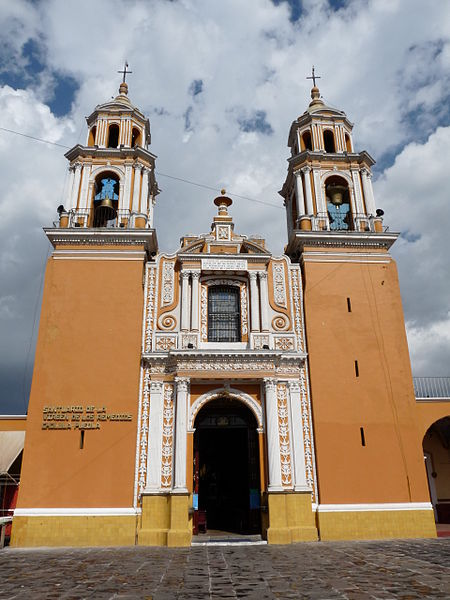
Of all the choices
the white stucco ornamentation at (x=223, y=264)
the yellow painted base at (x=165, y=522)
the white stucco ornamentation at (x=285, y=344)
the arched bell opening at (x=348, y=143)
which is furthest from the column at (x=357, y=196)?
the yellow painted base at (x=165, y=522)

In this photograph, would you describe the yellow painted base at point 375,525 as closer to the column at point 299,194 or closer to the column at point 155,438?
the column at point 155,438

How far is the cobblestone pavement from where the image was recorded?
7.48 metres

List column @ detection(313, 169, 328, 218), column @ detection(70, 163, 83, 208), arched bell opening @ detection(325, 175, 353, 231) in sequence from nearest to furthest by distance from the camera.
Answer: column @ detection(70, 163, 83, 208) → column @ detection(313, 169, 328, 218) → arched bell opening @ detection(325, 175, 353, 231)

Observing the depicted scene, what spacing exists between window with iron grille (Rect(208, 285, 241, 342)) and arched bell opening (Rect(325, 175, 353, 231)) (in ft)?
17.5

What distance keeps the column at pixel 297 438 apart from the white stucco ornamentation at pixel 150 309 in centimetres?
496

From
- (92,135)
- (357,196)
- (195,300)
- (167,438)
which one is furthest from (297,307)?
(92,135)

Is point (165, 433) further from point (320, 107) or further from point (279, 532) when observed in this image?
point (320, 107)

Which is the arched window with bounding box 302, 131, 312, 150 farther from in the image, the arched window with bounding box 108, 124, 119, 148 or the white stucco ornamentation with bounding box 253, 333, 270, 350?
the white stucco ornamentation with bounding box 253, 333, 270, 350

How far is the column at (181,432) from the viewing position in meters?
14.1

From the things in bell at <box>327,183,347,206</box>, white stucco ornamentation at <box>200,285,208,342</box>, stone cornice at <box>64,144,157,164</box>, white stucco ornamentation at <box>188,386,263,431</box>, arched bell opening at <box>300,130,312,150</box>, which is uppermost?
arched bell opening at <box>300,130,312,150</box>

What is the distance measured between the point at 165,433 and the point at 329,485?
534 cm

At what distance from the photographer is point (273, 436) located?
14.8m

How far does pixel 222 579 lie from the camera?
8695 mm

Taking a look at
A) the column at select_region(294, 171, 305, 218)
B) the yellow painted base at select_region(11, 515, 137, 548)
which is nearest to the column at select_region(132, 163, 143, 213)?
the column at select_region(294, 171, 305, 218)
